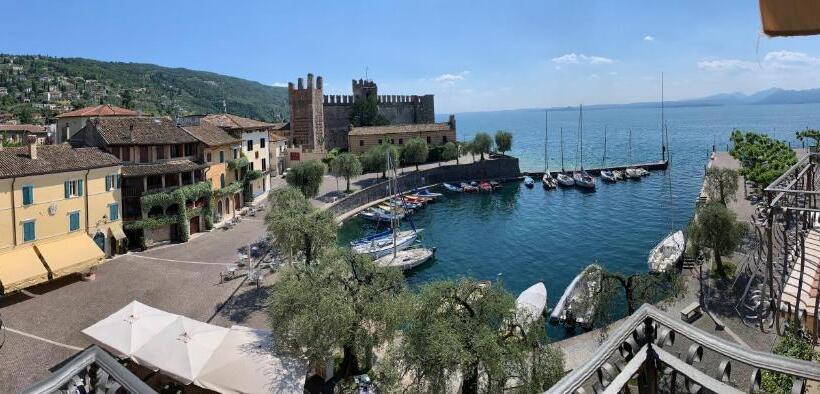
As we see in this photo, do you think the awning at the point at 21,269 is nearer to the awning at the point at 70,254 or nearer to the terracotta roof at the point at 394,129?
the awning at the point at 70,254

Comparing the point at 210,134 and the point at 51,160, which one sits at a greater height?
the point at 210,134

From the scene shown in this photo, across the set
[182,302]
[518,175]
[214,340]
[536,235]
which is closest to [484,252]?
[536,235]

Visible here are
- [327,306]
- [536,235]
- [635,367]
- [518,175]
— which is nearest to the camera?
[635,367]

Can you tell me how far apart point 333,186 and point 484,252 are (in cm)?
2472

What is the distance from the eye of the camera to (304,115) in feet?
249

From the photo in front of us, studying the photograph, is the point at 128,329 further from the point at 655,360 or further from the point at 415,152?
the point at 415,152

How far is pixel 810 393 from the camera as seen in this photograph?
9086mm

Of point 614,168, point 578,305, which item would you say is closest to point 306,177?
point 578,305

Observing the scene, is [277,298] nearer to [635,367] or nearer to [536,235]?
[635,367]

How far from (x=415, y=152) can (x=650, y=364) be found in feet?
227

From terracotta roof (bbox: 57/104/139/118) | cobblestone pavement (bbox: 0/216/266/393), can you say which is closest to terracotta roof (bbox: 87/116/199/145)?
cobblestone pavement (bbox: 0/216/266/393)

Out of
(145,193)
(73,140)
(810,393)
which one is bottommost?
(810,393)

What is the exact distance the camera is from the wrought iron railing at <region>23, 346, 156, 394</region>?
2.78 m

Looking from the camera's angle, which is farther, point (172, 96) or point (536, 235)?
point (172, 96)
